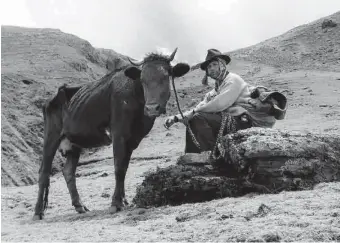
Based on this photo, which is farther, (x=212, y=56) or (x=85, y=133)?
(x=85, y=133)

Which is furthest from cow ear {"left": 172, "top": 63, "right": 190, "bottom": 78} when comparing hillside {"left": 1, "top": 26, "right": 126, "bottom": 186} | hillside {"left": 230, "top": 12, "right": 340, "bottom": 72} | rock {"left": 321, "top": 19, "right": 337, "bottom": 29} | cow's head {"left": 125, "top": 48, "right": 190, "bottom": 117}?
rock {"left": 321, "top": 19, "right": 337, "bottom": 29}

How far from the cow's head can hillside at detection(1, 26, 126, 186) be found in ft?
5.17

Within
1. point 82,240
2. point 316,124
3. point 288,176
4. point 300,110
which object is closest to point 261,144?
point 288,176

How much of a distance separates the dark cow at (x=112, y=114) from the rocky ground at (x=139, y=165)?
67 centimetres

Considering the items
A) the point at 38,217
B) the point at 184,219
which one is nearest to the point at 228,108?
the point at 184,219

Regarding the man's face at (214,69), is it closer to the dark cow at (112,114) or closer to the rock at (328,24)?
the dark cow at (112,114)

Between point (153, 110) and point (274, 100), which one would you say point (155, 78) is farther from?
point (274, 100)

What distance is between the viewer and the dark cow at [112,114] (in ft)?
22.6

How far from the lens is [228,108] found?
6.83 m

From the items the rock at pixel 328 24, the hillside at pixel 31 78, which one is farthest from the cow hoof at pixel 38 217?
the rock at pixel 328 24

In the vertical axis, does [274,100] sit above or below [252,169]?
above

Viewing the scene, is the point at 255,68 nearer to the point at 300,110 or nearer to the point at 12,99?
the point at 300,110

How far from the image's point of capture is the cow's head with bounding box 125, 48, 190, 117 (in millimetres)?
6633

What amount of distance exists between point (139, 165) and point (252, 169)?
7455 millimetres
